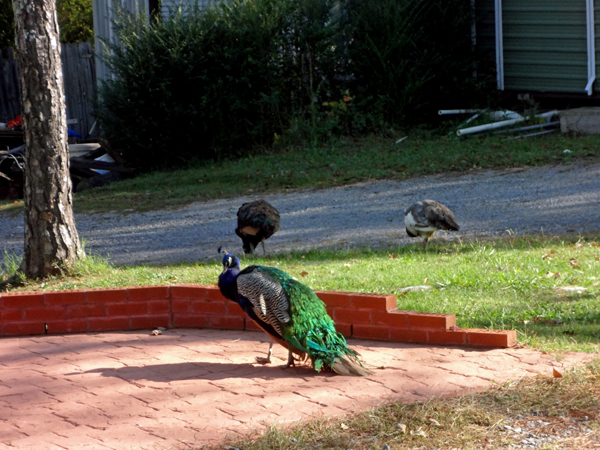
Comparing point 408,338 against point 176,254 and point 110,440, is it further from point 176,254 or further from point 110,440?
point 176,254

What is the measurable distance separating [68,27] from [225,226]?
2226 cm

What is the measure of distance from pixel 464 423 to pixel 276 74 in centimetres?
1337

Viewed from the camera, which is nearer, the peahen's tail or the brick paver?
the brick paver

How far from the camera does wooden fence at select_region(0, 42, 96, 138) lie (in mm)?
19906

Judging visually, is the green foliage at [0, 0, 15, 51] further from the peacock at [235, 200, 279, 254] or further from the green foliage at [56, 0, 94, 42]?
the peacock at [235, 200, 279, 254]

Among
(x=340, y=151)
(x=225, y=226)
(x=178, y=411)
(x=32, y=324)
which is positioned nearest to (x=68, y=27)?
(x=340, y=151)

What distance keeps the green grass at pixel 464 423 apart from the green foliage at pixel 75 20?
2875 centimetres

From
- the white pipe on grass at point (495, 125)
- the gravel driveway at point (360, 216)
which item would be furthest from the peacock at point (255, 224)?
the white pipe on grass at point (495, 125)

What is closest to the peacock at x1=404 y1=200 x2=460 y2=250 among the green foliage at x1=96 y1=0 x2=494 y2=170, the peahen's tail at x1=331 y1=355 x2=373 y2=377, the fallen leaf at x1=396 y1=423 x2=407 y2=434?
the peahen's tail at x1=331 y1=355 x2=373 y2=377

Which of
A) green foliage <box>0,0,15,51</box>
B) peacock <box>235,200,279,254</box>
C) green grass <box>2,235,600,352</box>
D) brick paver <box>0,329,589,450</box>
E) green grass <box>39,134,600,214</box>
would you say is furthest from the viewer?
green foliage <box>0,0,15,51</box>

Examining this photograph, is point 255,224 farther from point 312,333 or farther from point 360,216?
point 312,333

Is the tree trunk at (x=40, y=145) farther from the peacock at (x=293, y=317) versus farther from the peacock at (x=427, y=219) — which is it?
the peacock at (x=427, y=219)

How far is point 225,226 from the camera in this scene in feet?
36.7

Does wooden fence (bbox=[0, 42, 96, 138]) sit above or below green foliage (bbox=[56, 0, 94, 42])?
below
